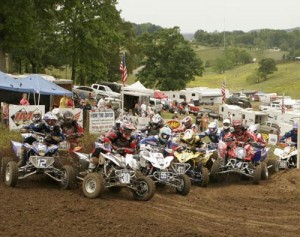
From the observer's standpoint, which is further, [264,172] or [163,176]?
[264,172]

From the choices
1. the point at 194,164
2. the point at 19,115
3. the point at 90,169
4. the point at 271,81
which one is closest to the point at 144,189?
the point at 90,169

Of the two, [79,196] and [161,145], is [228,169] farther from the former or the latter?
[79,196]

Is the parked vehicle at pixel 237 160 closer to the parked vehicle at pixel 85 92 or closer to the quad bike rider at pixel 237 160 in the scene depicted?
the quad bike rider at pixel 237 160

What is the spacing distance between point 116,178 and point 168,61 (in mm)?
59731

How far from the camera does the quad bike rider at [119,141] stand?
11531mm

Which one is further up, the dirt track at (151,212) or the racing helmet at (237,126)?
the racing helmet at (237,126)

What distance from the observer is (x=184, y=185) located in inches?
475

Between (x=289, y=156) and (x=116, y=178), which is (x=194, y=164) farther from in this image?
(x=289, y=156)

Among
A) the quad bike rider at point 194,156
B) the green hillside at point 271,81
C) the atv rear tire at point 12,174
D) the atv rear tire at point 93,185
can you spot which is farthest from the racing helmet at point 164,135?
the green hillside at point 271,81

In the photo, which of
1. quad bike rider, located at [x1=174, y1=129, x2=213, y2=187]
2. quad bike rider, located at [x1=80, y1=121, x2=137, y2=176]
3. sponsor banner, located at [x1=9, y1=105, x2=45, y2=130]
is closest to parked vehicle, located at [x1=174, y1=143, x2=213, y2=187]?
quad bike rider, located at [x1=174, y1=129, x2=213, y2=187]

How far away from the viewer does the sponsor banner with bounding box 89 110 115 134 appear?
856 inches

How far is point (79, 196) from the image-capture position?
1100cm

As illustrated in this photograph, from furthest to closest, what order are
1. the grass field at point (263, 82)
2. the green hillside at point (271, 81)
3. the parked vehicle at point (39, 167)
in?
1. the green hillside at point (271, 81)
2. the grass field at point (263, 82)
3. the parked vehicle at point (39, 167)

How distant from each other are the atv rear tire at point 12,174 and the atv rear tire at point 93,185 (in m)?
1.56
